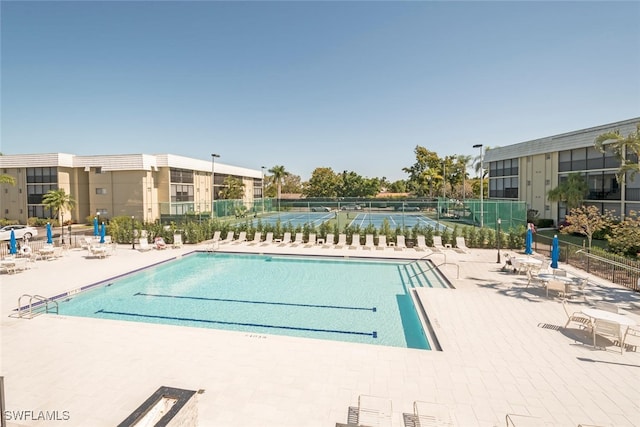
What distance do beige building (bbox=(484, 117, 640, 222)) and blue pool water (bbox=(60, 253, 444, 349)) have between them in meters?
19.9

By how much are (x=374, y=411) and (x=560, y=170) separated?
32.4m

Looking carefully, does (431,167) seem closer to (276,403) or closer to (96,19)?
(96,19)

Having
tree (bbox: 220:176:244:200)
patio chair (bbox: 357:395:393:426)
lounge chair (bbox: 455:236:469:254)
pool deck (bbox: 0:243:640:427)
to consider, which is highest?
tree (bbox: 220:176:244:200)

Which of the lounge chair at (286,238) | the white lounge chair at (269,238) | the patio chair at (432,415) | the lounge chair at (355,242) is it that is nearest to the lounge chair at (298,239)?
the lounge chair at (286,238)

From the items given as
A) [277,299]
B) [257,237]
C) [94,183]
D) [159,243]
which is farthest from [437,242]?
[94,183]

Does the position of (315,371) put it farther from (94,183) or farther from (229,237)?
(94,183)

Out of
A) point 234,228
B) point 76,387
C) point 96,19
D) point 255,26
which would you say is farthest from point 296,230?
point 76,387

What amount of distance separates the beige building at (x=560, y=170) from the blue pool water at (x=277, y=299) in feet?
65.2

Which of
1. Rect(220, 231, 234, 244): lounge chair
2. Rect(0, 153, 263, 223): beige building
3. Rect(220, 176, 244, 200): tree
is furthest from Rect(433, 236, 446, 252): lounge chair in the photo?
Rect(220, 176, 244, 200): tree

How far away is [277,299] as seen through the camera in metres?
11.1

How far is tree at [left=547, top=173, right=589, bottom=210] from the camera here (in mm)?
24750

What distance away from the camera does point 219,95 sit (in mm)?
29766

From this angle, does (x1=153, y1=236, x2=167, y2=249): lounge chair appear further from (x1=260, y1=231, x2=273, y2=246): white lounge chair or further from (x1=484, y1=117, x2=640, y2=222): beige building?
(x1=484, y1=117, x2=640, y2=222): beige building

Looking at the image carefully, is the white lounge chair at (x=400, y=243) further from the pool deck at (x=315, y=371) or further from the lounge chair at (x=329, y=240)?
the pool deck at (x=315, y=371)
